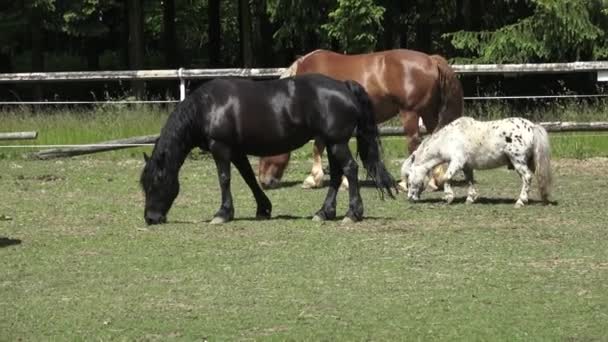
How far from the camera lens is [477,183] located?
1634 cm

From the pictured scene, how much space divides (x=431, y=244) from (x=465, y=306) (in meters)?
2.62

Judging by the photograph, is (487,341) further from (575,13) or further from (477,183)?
(575,13)

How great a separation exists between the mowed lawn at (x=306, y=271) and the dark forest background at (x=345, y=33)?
9.55 m

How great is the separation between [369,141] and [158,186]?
204cm

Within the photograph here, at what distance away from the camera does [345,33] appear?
25.6 metres

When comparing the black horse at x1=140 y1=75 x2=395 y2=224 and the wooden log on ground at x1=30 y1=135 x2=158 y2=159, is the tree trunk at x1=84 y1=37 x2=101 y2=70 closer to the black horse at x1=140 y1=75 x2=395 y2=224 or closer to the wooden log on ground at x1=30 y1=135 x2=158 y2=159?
the wooden log on ground at x1=30 y1=135 x2=158 y2=159

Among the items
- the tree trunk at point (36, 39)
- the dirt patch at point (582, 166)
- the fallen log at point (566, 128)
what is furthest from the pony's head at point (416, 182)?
the tree trunk at point (36, 39)

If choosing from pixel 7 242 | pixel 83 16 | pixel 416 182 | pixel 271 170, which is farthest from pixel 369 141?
pixel 83 16

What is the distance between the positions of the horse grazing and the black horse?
1729 millimetres

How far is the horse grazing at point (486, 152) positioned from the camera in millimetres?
13453

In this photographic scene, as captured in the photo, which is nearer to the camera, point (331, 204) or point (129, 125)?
point (331, 204)

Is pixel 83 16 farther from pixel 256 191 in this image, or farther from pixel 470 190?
pixel 256 191

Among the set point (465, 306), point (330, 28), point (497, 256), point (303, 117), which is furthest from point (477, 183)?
point (330, 28)

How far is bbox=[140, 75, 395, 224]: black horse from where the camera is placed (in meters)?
12.2
